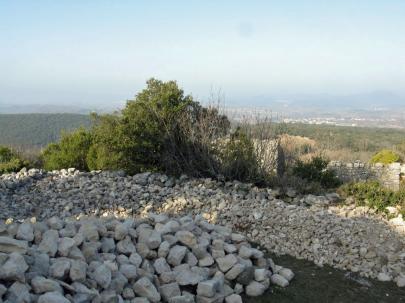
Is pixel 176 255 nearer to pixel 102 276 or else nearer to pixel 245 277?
pixel 245 277

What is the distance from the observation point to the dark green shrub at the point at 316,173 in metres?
10.8

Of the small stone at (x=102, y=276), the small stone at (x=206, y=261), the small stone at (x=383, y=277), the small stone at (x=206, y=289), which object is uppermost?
the small stone at (x=102, y=276)

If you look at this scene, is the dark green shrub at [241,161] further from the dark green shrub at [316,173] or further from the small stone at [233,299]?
the small stone at [233,299]

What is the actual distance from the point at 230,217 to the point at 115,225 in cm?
249

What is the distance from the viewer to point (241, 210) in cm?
750

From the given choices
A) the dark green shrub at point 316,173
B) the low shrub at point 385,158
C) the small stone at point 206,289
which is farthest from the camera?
the low shrub at point 385,158

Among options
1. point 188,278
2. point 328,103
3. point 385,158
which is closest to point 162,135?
point 188,278

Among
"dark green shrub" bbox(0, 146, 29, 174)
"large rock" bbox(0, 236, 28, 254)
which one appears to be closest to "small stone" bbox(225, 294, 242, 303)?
"large rock" bbox(0, 236, 28, 254)

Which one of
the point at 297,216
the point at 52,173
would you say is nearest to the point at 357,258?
the point at 297,216

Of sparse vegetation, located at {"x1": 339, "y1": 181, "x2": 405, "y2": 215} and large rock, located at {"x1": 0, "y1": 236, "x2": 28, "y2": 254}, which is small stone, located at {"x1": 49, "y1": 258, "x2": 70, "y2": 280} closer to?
large rock, located at {"x1": 0, "y1": 236, "x2": 28, "y2": 254}

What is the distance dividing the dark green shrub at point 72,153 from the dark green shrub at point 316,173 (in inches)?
200

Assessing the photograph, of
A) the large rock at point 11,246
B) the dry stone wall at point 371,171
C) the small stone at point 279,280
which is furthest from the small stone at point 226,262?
the dry stone wall at point 371,171

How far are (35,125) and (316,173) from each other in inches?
1031

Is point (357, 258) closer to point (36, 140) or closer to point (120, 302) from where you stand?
point (120, 302)
